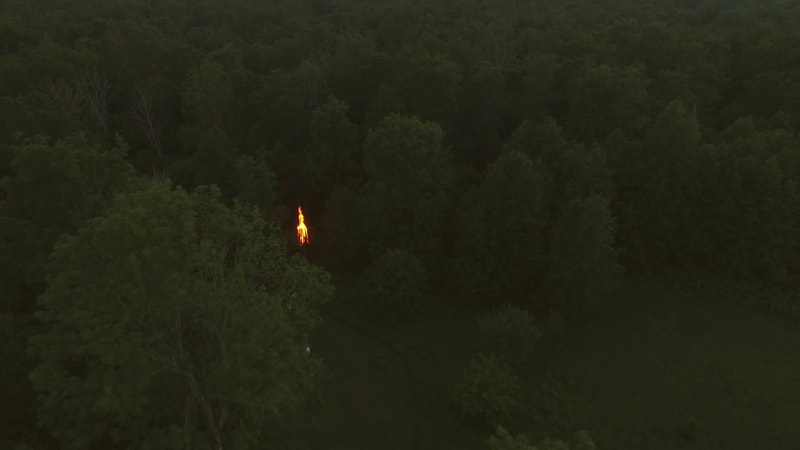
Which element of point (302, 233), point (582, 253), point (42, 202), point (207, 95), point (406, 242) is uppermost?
point (207, 95)

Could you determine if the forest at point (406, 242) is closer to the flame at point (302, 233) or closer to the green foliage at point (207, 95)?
the green foliage at point (207, 95)

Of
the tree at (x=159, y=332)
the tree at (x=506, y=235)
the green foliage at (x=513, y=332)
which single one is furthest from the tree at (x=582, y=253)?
the tree at (x=159, y=332)

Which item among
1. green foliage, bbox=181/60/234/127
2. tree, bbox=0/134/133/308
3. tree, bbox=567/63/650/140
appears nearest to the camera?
tree, bbox=0/134/133/308

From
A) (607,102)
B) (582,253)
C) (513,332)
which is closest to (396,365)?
(513,332)

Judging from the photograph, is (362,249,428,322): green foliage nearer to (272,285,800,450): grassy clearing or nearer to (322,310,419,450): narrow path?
(272,285,800,450): grassy clearing

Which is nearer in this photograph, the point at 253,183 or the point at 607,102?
the point at 253,183

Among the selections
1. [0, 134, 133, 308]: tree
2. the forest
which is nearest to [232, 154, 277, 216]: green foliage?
the forest

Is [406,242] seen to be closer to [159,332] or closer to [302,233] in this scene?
[302,233]
